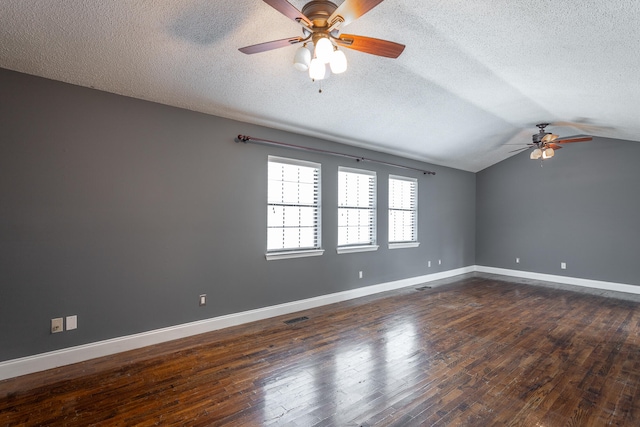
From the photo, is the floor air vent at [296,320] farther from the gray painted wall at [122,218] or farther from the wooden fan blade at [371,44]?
the wooden fan blade at [371,44]

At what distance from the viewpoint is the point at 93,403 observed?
7.18 feet

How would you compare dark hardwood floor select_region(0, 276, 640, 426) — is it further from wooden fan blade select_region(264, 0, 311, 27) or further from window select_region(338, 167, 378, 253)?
wooden fan blade select_region(264, 0, 311, 27)

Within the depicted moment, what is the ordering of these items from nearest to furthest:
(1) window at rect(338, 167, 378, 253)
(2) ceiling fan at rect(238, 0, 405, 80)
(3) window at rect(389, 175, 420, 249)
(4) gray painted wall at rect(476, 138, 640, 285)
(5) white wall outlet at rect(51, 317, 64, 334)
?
(2) ceiling fan at rect(238, 0, 405, 80) → (5) white wall outlet at rect(51, 317, 64, 334) → (1) window at rect(338, 167, 378, 253) → (4) gray painted wall at rect(476, 138, 640, 285) → (3) window at rect(389, 175, 420, 249)

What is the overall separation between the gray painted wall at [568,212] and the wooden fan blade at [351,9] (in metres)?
6.81

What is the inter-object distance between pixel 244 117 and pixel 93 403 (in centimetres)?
315

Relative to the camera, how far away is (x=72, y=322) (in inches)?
110

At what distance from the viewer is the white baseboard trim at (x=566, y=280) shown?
18.9 ft

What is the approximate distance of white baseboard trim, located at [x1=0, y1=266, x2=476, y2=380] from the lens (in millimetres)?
2604

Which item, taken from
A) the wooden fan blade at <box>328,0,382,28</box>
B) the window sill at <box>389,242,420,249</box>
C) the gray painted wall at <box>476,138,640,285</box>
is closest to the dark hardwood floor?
the window sill at <box>389,242,420,249</box>

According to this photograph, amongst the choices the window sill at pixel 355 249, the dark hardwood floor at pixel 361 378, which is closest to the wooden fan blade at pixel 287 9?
the dark hardwood floor at pixel 361 378

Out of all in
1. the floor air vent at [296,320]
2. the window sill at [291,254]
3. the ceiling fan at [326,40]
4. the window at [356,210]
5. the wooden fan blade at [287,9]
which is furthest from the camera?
the window at [356,210]

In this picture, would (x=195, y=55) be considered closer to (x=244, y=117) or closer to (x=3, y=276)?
(x=244, y=117)

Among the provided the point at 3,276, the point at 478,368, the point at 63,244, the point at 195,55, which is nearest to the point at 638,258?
the point at 478,368

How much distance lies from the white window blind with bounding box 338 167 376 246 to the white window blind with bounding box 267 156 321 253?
53cm
